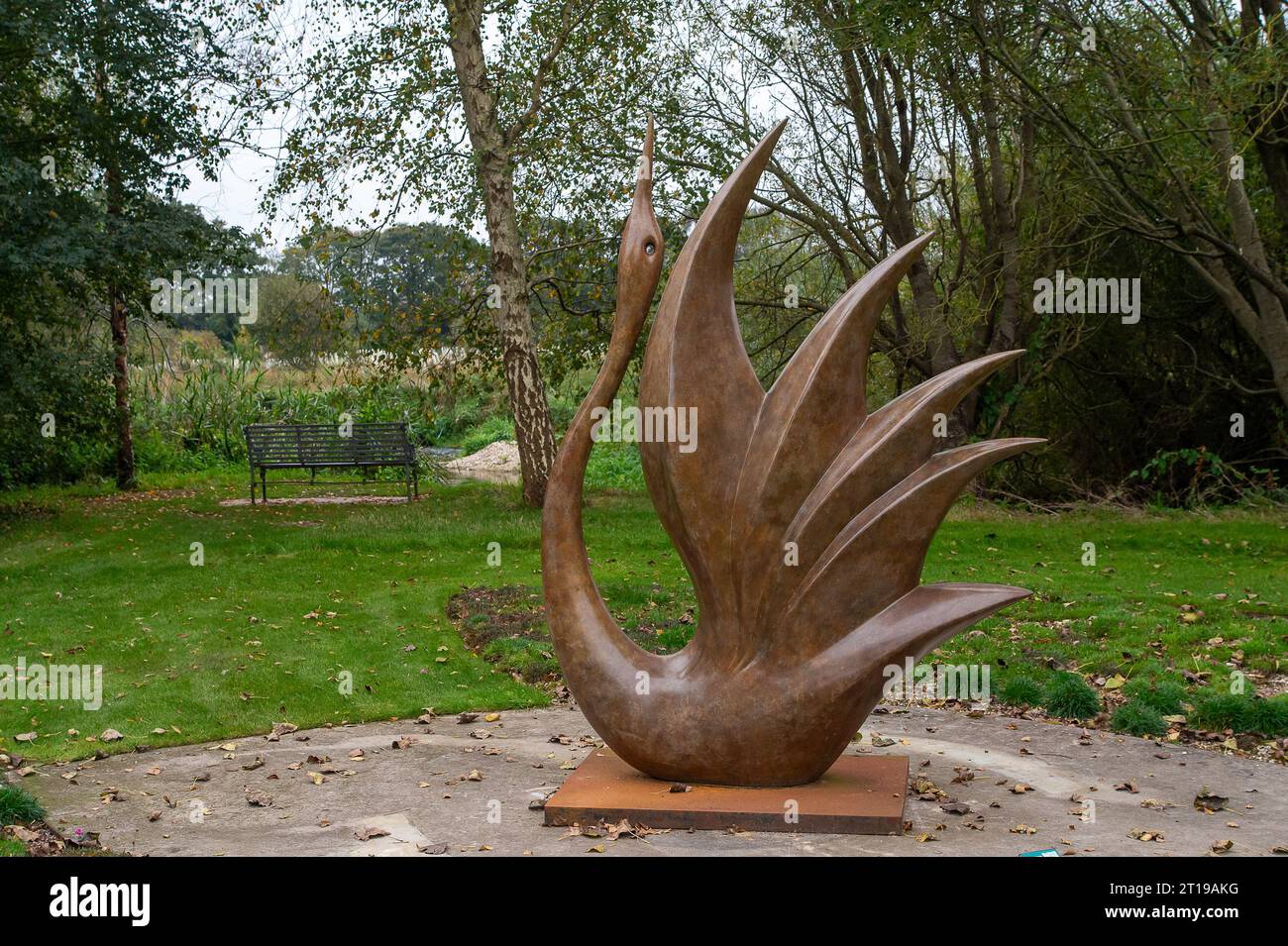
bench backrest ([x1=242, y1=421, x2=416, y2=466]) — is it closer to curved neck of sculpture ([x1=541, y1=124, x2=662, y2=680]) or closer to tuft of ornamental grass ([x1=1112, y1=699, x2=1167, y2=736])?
curved neck of sculpture ([x1=541, y1=124, x2=662, y2=680])

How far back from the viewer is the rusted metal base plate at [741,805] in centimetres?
508

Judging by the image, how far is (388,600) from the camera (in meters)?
10.4

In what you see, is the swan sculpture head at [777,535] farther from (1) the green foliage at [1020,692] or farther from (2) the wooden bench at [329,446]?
(2) the wooden bench at [329,446]

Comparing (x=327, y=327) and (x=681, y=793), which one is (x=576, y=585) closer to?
(x=681, y=793)

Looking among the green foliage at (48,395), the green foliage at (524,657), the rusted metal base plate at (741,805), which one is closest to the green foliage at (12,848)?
the rusted metal base plate at (741,805)

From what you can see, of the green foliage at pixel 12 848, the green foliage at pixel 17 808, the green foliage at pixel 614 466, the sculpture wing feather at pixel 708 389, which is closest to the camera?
the green foliage at pixel 12 848

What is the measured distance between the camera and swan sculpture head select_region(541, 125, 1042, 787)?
537cm

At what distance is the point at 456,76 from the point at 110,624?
8099 millimetres

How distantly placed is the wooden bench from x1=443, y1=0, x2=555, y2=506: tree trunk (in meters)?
2.38

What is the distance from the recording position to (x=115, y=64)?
1330 centimetres

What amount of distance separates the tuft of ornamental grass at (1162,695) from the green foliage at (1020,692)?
1.80 feet

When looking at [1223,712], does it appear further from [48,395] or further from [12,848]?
[48,395]

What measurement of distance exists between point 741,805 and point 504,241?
408 inches

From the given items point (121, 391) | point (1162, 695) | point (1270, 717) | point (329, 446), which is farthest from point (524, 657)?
point (121, 391)
